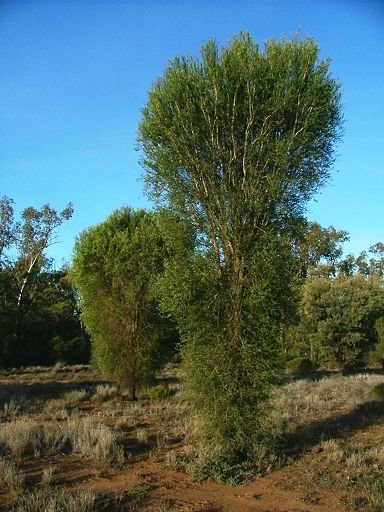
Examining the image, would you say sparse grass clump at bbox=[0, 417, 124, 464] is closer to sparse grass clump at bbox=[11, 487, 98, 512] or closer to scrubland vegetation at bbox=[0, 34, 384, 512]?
scrubland vegetation at bbox=[0, 34, 384, 512]

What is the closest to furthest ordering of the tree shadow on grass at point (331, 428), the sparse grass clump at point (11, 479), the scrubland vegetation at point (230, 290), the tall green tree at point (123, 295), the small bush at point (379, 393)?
the sparse grass clump at point (11, 479), the scrubland vegetation at point (230, 290), the tree shadow on grass at point (331, 428), the small bush at point (379, 393), the tall green tree at point (123, 295)

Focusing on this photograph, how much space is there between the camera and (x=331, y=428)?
13062 mm

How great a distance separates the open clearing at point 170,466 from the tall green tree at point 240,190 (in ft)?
4.34

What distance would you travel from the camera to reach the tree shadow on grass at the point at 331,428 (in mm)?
11175

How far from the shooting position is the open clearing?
761 centimetres

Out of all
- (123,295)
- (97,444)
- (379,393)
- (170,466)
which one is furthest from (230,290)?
(123,295)

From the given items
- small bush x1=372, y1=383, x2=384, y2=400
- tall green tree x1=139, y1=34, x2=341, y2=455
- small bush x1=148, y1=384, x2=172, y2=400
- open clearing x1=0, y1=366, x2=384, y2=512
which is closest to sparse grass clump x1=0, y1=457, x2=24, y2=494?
open clearing x1=0, y1=366, x2=384, y2=512

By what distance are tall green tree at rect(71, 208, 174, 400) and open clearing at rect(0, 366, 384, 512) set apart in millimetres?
4545

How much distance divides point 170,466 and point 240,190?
5315 millimetres

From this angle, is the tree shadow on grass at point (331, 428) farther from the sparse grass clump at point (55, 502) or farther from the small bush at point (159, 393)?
the small bush at point (159, 393)

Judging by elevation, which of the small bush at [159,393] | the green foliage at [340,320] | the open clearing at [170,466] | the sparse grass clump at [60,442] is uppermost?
the green foliage at [340,320]

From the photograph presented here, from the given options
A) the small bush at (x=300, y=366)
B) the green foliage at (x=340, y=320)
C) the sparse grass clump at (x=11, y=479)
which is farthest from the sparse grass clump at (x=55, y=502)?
the green foliage at (x=340, y=320)

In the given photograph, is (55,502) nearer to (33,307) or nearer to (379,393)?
Answer: (379,393)

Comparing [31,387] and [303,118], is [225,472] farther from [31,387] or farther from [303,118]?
[31,387]
